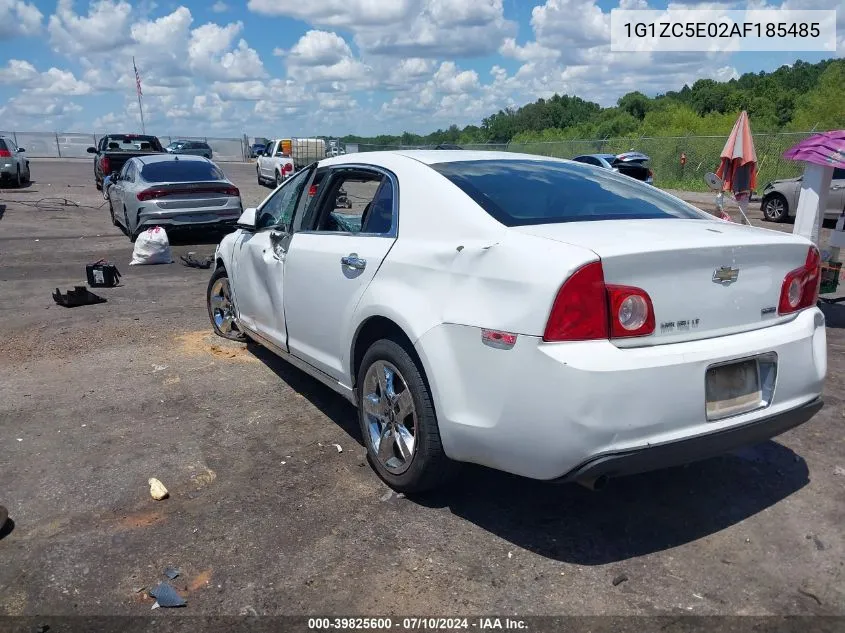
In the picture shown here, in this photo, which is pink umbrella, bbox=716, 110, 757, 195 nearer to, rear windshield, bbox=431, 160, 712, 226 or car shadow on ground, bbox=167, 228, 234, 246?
rear windshield, bbox=431, 160, 712, 226

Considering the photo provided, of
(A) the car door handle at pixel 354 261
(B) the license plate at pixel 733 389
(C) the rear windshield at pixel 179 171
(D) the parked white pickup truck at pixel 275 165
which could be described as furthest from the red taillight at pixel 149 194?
(D) the parked white pickup truck at pixel 275 165

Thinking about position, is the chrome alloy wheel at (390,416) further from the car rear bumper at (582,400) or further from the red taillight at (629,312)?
the red taillight at (629,312)

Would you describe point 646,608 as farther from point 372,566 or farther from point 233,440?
point 233,440

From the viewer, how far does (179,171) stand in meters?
12.7

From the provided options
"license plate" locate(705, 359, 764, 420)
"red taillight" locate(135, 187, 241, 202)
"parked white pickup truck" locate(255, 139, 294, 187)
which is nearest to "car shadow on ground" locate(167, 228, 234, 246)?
"red taillight" locate(135, 187, 241, 202)

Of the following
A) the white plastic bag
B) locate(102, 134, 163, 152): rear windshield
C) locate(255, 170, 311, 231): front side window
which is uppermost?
locate(102, 134, 163, 152): rear windshield

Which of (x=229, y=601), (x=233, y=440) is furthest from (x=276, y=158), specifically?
(x=229, y=601)

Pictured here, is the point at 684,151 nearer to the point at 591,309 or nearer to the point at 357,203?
the point at 357,203

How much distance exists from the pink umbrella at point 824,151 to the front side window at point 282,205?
18.2ft

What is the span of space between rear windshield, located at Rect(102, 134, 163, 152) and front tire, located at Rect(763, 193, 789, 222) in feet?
58.2

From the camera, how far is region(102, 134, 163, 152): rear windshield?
22.0 metres

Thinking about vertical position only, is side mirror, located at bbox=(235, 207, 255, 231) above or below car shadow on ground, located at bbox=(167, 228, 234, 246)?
above

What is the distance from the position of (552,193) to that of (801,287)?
1.30m

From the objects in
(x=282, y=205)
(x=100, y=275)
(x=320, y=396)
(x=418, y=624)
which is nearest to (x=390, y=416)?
(x=418, y=624)
